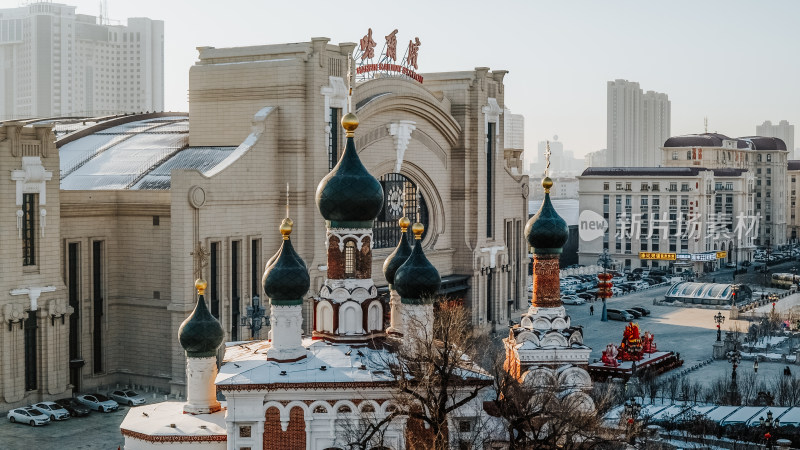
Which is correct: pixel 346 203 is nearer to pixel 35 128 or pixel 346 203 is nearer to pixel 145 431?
pixel 145 431

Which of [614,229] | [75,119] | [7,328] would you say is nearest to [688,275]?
[614,229]

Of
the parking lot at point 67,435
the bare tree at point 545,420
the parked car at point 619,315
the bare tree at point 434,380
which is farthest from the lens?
the parked car at point 619,315

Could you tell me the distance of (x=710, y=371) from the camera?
169 ft

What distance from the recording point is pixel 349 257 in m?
27.9

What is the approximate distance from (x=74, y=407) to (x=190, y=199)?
8673 millimetres

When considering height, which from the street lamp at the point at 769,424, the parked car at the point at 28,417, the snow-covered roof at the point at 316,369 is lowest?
the parked car at the point at 28,417

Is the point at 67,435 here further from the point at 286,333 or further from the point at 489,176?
the point at 489,176

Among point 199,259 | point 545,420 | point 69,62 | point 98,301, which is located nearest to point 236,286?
point 199,259

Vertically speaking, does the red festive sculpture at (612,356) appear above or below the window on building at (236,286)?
below

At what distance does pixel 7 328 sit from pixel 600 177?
75.6 metres

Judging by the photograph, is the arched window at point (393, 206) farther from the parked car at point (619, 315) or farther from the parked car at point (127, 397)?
the parked car at point (619, 315)

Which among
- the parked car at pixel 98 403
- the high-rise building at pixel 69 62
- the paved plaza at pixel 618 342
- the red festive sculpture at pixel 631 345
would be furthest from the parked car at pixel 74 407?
the high-rise building at pixel 69 62

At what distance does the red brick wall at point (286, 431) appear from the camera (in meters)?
25.0

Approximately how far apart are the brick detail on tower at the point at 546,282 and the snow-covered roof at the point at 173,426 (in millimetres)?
8706
